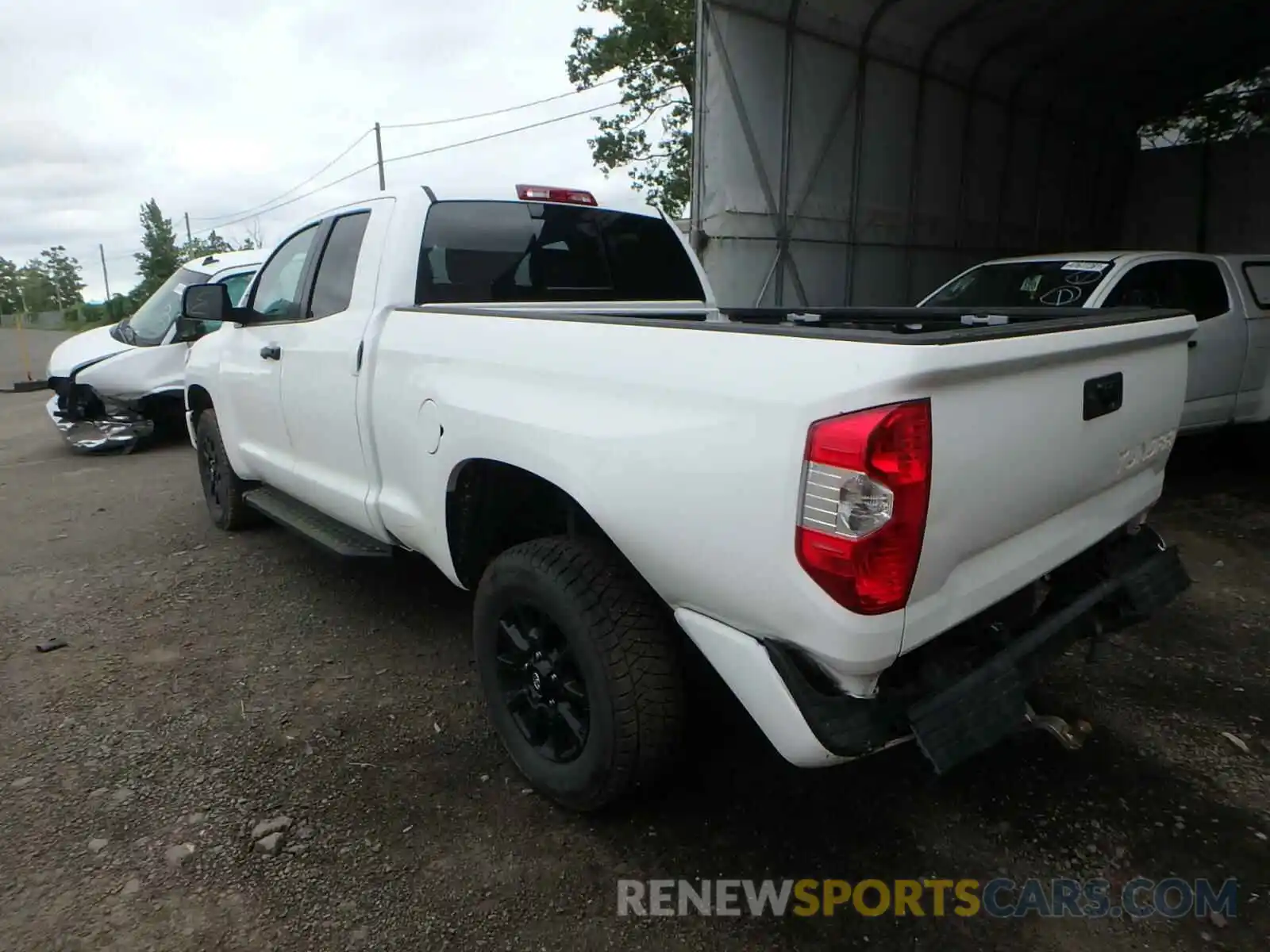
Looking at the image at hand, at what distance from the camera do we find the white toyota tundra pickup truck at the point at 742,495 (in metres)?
1.83

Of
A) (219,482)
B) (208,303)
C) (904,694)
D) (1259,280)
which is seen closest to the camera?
(904,694)

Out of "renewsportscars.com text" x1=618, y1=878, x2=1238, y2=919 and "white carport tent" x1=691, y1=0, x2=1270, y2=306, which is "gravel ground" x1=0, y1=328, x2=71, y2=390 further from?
"renewsportscars.com text" x1=618, y1=878, x2=1238, y2=919

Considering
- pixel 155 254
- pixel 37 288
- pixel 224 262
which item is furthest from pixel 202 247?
pixel 224 262

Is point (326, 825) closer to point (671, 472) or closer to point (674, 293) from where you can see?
point (671, 472)

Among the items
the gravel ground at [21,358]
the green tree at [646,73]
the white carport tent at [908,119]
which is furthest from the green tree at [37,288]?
the white carport tent at [908,119]

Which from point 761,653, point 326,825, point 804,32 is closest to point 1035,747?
point 761,653

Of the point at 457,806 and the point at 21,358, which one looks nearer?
the point at 457,806

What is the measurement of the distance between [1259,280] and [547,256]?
232 inches

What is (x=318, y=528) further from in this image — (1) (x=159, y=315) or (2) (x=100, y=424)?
(1) (x=159, y=315)

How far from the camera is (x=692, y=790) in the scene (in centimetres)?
275

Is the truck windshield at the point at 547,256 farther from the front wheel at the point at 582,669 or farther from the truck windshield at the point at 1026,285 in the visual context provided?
the truck windshield at the point at 1026,285

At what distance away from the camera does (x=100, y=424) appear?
27.7 ft

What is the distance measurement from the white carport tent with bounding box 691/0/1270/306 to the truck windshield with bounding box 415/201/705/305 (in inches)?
197

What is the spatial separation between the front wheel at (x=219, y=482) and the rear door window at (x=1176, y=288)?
224 inches
